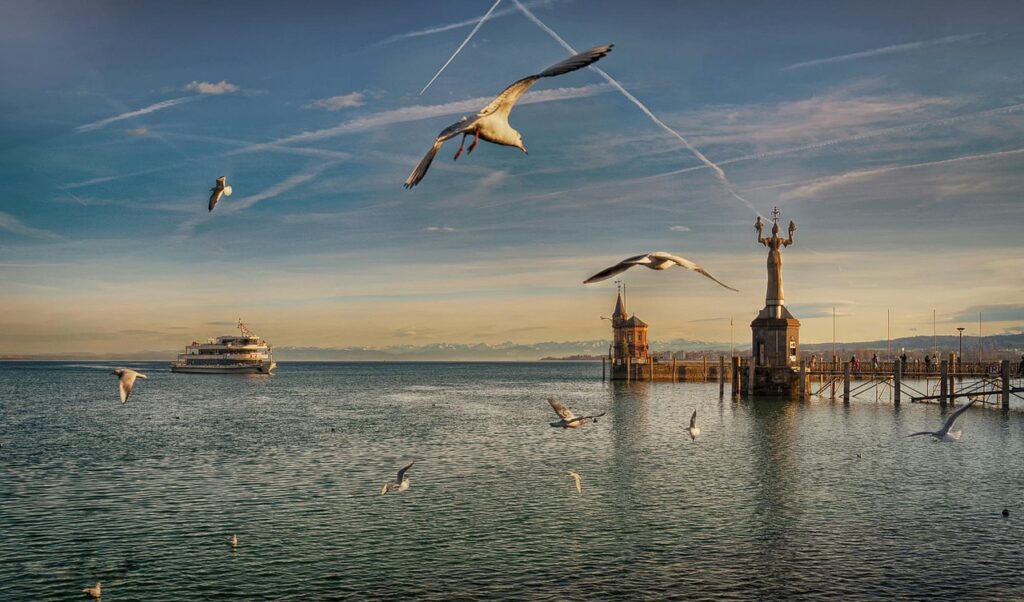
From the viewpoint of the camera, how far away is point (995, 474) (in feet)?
112

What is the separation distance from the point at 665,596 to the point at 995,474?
73.0ft

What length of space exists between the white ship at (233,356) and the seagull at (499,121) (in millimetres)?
155674

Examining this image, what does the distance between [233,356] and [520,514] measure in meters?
143

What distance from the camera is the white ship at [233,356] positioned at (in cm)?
15988

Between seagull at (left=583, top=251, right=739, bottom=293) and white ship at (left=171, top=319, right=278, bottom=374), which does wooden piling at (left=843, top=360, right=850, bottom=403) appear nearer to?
seagull at (left=583, top=251, right=739, bottom=293)

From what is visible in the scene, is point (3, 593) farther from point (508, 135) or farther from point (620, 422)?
point (620, 422)

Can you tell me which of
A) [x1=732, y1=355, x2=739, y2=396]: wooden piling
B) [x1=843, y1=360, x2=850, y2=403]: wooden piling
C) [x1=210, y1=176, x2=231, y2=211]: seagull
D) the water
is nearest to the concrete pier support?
[x1=843, y1=360, x2=850, y2=403]: wooden piling

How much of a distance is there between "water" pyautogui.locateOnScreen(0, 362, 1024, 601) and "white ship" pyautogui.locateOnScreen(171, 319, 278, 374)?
4236 inches

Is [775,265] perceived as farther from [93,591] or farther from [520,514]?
[93,591]

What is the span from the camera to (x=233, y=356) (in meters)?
160

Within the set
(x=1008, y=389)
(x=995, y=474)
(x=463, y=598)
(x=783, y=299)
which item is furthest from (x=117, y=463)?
(x=1008, y=389)

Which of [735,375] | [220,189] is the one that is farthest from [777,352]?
[220,189]

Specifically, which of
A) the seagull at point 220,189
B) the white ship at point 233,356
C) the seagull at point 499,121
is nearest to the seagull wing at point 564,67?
the seagull at point 499,121

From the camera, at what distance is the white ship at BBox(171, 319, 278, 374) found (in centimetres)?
15988
